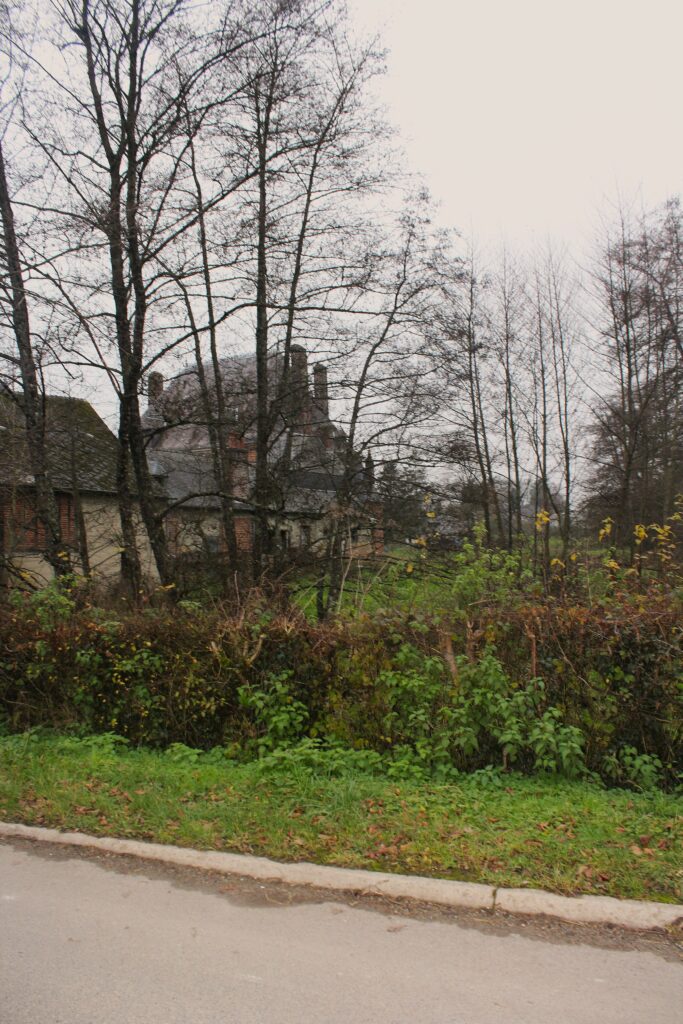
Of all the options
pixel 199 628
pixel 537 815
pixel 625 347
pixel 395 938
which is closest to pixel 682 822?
pixel 537 815

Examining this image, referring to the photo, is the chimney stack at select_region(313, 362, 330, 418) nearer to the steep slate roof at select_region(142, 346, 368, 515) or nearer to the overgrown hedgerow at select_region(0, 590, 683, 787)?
the steep slate roof at select_region(142, 346, 368, 515)

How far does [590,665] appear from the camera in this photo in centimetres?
596

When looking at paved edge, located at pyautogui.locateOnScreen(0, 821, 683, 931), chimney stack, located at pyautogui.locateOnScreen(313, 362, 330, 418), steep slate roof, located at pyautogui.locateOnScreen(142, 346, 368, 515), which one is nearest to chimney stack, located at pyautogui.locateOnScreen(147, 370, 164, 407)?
steep slate roof, located at pyautogui.locateOnScreen(142, 346, 368, 515)

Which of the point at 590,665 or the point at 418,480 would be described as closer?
the point at 590,665

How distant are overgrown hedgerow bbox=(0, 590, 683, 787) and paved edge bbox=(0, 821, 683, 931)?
1.70m

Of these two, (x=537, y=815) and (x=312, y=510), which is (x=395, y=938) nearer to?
(x=537, y=815)

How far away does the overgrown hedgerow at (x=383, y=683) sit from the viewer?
580cm

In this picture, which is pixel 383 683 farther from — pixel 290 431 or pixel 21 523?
pixel 290 431

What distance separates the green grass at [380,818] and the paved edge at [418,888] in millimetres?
92

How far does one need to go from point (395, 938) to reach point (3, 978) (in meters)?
1.85

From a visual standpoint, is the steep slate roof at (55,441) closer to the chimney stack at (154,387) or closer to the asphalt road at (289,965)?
the chimney stack at (154,387)

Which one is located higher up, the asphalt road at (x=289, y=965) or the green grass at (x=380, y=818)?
the green grass at (x=380, y=818)

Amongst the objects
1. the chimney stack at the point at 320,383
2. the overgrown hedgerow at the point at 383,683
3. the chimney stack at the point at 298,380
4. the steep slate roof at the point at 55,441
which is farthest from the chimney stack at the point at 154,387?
the overgrown hedgerow at the point at 383,683

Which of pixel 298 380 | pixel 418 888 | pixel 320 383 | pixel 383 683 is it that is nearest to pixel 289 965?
pixel 418 888
